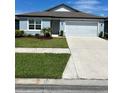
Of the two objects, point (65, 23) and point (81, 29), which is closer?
point (65, 23)

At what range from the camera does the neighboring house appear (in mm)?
30797

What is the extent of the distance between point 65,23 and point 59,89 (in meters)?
26.0

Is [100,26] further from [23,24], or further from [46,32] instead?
[23,24]

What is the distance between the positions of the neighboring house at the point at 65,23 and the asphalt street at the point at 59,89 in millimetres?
24250

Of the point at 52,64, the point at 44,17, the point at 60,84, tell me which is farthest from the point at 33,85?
the point at 44,17

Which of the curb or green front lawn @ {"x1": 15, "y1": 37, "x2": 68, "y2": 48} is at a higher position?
green front lawn @ {"x1": 15, "y1": 37, "x2": 68, "y2": 48}

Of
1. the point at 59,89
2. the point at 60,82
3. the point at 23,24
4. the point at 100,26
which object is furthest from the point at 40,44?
the point at 100,26

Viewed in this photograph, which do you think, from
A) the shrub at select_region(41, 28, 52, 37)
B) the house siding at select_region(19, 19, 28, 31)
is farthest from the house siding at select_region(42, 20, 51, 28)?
the house siding at select_region(19, 19, 28, 31)

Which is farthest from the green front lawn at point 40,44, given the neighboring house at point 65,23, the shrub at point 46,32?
the neighboring house at point 65,23

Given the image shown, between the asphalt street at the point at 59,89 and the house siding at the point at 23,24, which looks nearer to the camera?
the asphalt street at the point at 59,89

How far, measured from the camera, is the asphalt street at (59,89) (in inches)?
244

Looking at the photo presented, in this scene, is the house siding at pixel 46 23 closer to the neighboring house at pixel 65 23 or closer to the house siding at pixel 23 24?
the neighboring house at pixel 65 23

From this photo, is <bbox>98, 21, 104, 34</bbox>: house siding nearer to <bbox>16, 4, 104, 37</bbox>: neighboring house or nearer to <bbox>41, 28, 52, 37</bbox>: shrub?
<bbox>16, 4, 104, 37</bbox>: neighboring house

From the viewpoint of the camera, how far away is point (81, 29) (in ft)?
107
